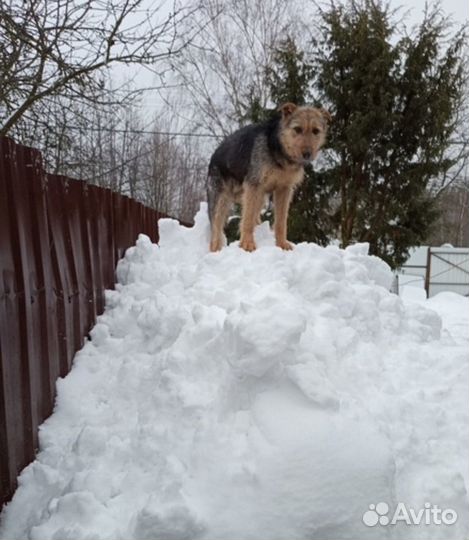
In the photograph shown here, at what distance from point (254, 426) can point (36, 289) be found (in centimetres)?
153

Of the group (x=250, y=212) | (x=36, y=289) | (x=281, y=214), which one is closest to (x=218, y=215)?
(x=250, y=212)

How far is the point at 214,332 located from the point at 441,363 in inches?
63.0

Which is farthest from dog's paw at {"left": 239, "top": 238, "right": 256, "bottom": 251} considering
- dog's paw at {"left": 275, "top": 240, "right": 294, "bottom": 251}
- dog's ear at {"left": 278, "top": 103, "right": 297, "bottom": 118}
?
dog's ear at {"left": 278, "top": 103, "right": 297, "bottom": 118}

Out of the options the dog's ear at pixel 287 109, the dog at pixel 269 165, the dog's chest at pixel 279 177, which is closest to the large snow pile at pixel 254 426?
the dog at pixel 269 165

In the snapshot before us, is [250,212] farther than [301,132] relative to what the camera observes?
Yes

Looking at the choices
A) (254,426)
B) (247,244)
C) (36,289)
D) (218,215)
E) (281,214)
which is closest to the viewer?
(254,426)

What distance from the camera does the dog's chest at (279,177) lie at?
509 cm

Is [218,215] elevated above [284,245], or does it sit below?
above

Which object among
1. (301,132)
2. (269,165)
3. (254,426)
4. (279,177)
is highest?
(301,132)

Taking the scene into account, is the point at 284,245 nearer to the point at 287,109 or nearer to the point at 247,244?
the point at 247,244

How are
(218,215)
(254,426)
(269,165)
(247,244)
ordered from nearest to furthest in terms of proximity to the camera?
(254,426) → (247,244) → (269,165) → (218,215)

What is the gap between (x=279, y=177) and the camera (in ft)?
16.9

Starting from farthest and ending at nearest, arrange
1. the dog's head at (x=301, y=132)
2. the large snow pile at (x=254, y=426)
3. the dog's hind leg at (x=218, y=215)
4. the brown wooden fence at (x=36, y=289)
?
the dog's hind leg at (x=218, y=215) < the dog's head at (x=301, y=132) < the brown wooden fence at (x=36, y=289) < the large snow pile at (x=254, y=426)

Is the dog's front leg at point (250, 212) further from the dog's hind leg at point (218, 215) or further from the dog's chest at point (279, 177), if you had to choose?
the dog's hind leg at point (218, 215)
